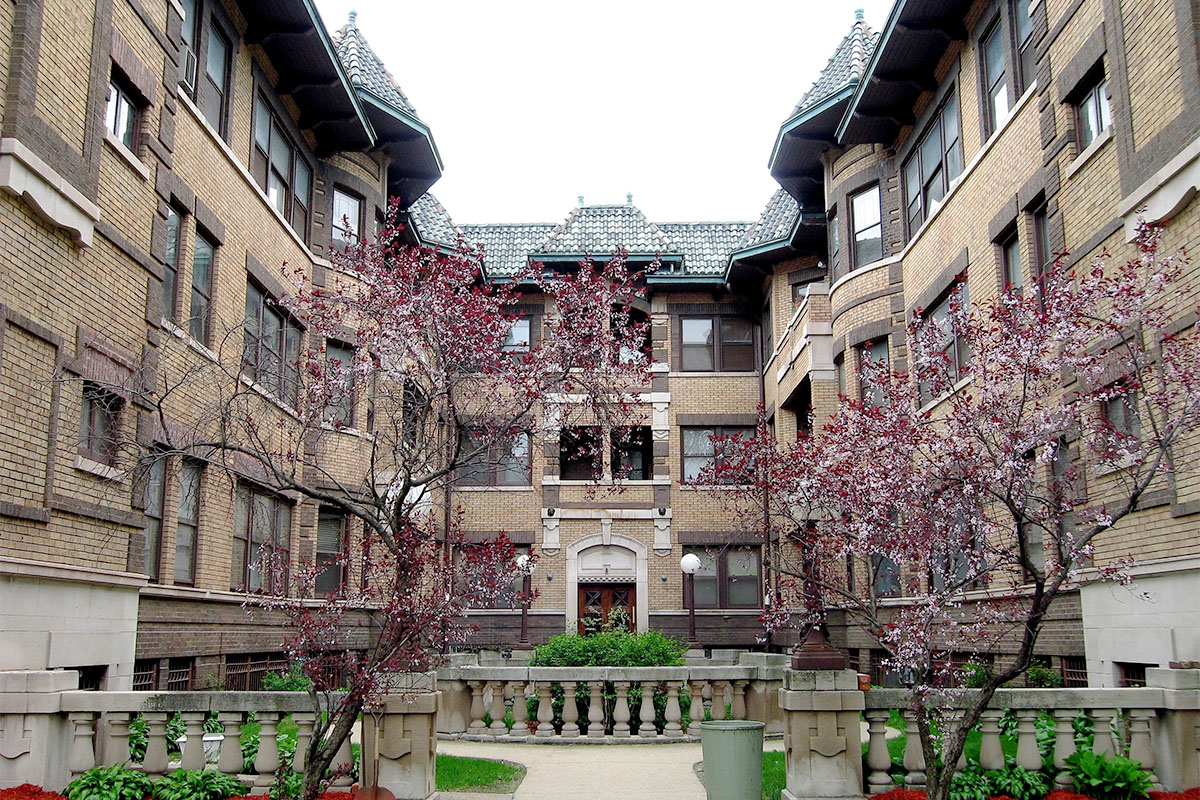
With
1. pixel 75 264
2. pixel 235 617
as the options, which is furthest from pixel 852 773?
pixel 235 617

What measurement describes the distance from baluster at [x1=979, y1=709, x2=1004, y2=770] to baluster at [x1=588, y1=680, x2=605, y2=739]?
6361 mm

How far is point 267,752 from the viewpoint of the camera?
30.9ft

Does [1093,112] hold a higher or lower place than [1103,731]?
higher

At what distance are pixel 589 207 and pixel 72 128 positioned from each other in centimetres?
2166

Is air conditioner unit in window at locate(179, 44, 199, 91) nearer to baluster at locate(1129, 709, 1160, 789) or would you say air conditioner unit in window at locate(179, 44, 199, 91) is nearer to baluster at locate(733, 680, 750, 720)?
baluster at locate(733, 680, 750, 720)

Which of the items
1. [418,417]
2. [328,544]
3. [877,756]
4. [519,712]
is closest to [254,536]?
[328,544]

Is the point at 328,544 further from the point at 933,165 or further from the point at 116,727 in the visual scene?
Answer: the point at 933,165

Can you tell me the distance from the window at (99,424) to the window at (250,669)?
5.78m

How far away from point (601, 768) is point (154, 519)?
742 centimetres

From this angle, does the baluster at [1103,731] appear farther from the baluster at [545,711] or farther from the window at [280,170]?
the window at [280,170]

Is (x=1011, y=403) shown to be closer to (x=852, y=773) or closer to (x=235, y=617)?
(x=852, y=773)

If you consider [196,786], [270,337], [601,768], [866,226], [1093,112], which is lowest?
[601,768]

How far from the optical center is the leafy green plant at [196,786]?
353 inches

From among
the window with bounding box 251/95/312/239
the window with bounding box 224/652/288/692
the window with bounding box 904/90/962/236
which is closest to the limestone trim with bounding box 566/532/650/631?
the window with bounding box 224/652/288/692
